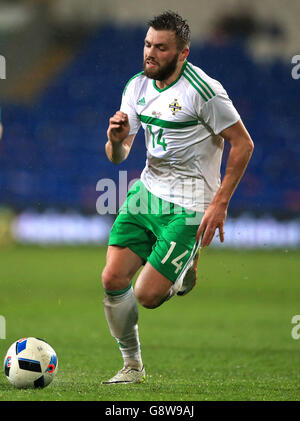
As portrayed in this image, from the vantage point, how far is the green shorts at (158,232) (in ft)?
15.7

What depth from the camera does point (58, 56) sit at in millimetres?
23125

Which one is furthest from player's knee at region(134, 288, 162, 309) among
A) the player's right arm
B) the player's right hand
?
the player's right hand

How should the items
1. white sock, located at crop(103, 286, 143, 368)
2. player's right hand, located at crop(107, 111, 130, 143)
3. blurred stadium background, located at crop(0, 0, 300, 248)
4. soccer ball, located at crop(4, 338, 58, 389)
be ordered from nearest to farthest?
1. soccer ball, located at crop(4, 338, 58, 389)
2. player's right hand, located at crop(107, 111, 130, 143)
3. white sock, located at crop(103, 286, 143, 368)
4. blurred stadium background, located at crop(0, 0, 300, 248)

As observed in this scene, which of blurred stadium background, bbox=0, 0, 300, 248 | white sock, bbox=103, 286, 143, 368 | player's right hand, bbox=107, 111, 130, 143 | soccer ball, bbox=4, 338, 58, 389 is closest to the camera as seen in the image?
soccer ball, bbox=4, 338, 58, 389

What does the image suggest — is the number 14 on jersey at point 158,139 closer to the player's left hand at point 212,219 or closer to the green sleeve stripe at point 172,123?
the green sleeve stripe at point 172,123

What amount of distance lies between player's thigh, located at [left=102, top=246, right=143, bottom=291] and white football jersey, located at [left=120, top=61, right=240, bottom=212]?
482 millimetres

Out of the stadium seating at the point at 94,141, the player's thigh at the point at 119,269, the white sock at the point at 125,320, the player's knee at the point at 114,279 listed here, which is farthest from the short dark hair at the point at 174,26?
the stadium seating at the point at 94,141

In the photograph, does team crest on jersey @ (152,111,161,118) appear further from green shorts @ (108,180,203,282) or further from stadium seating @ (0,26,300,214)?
stadium seating @ (0,26,300,214)

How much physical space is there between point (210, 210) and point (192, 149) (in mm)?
498

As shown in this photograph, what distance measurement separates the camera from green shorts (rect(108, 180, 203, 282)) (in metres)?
4.80

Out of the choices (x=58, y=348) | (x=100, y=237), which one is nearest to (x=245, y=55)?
(x=100, y=237)

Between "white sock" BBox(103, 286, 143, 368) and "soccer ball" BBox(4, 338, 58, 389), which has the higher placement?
"white sock" BBox(103, 286, 143, 368)

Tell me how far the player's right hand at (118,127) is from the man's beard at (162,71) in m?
0.37

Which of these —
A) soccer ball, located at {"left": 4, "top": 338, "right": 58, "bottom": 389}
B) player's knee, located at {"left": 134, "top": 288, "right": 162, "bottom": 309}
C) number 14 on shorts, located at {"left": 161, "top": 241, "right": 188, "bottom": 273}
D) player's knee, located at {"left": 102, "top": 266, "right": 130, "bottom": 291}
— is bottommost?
soccer ball, located at {"left": 4, "top": 338, "right": 58, "bottom": 389}
